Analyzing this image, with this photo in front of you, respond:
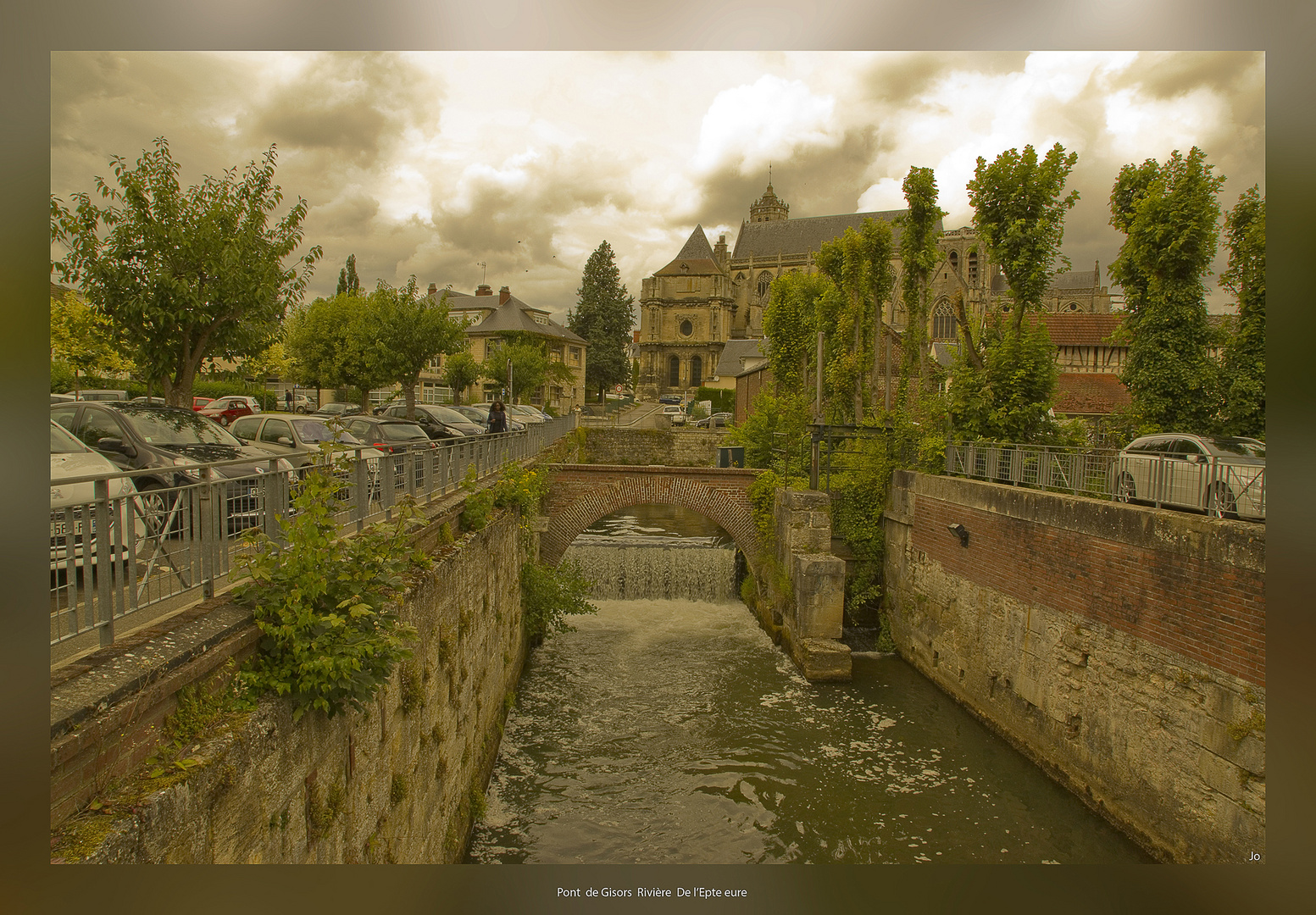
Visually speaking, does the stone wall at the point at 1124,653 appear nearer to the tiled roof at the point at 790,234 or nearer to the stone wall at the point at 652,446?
the stone wall at the point at 652,446

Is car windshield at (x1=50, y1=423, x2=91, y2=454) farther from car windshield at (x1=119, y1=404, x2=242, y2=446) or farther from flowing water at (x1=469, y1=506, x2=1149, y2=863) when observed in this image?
flowing water at (x1=469, y1=506, x2=1149, y2=863)

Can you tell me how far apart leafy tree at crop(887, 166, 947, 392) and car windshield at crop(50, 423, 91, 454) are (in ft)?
53.8

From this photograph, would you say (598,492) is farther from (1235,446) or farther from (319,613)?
(319,613)

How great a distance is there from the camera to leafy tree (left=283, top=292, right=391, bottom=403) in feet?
70.4

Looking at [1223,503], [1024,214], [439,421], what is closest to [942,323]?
[1024,214]

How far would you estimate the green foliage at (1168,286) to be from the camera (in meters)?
11.5

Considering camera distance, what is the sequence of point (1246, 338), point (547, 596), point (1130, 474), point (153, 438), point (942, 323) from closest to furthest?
point (153, 438) → point (1130, 474) → point (1246, 338) → point (547, 596) → point (942, 323)

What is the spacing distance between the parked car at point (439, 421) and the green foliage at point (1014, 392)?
481 inches

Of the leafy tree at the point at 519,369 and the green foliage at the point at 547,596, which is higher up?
the leafy tree at the point at 519,369

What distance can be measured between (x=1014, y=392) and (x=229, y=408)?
931 inches

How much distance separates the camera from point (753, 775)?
10328mm

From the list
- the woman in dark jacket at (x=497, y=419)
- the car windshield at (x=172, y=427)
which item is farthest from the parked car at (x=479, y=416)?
the car windshield at (x=172, y=427)

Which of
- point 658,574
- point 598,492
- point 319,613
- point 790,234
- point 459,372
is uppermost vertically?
point 790,234

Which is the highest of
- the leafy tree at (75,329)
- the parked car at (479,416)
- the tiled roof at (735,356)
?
the tiled roof at (735,356)
